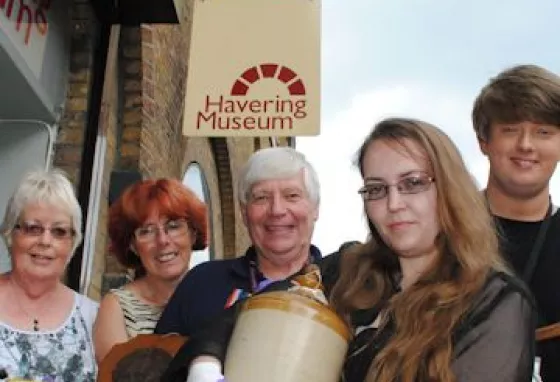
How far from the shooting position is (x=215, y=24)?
16.9 feet

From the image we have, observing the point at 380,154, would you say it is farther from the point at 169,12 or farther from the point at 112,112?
the point at 112,112

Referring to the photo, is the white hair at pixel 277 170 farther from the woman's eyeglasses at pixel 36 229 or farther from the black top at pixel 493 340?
the black top at pixel 493 340

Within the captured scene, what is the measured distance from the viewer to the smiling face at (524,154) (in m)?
2.15

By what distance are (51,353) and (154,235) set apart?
619mm

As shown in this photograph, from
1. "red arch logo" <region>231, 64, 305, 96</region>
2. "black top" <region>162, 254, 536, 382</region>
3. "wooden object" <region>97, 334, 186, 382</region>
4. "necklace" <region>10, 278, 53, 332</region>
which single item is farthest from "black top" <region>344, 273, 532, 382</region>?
"red arch logo" <region>231, 64, 305, 96</region>

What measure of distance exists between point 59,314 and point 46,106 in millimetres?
2239

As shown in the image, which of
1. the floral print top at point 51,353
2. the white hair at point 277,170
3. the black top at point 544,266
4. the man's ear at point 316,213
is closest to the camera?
the black top at point 544,266

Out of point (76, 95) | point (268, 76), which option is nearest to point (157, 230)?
point (268, 76)

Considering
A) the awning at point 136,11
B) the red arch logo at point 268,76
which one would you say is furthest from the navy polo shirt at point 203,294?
the awning at point 136,11

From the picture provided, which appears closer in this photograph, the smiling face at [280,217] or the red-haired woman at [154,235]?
the smiling face at [280,217]

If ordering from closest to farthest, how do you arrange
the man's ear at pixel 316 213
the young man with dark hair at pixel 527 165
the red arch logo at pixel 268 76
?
the young man with dark hair at pixel 527 165 → the man's ear at pixel 316 213 → the red arch logo at pixel 268 76

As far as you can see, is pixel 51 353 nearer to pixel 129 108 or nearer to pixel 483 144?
pixel 483 144

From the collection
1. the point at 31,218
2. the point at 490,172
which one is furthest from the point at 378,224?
the point at 31,218

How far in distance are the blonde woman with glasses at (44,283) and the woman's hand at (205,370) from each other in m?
0.99
